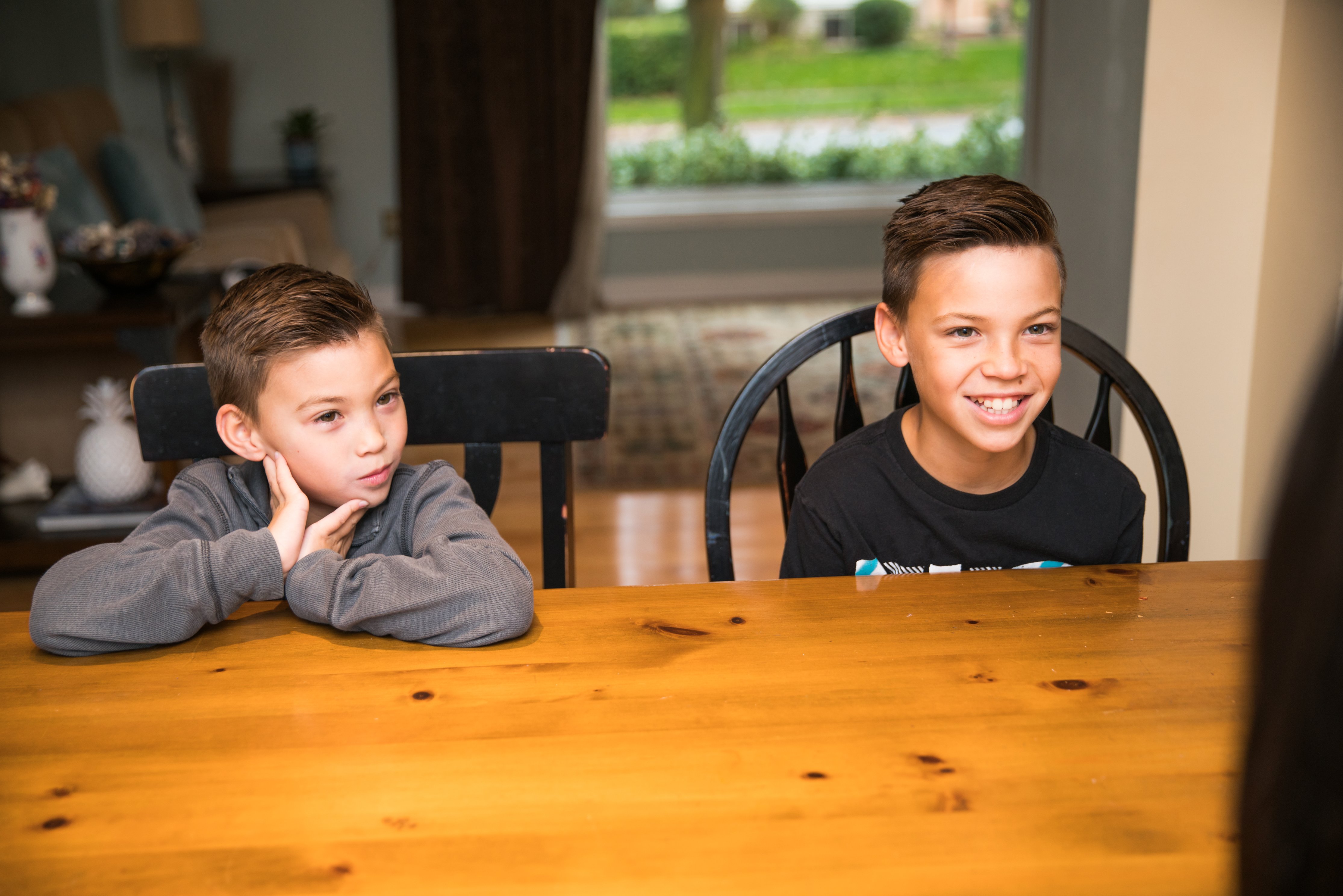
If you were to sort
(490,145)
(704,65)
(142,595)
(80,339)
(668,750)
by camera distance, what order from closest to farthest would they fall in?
1. (668,750)
2. (142,595)
3. (80,339)
4. (490,145)
5. (704,65)

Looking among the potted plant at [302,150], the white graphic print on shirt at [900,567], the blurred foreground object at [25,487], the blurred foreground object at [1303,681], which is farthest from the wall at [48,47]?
the blurred foreground object at [1303,681]

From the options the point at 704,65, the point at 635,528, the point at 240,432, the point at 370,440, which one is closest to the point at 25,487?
the point at 635,528

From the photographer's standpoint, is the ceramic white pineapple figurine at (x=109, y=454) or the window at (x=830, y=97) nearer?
the ceramic white pineapple figurine at (x=109, y=454)

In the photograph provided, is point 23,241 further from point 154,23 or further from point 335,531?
point 154,23

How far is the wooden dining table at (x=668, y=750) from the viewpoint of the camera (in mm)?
562

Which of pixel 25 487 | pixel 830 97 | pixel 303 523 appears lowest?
pixel 25 487

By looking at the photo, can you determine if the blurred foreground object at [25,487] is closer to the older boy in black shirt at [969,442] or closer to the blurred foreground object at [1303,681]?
the older boy in black shirt at [969,442]

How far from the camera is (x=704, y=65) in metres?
5.41

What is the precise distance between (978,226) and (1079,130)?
1443 millimetres

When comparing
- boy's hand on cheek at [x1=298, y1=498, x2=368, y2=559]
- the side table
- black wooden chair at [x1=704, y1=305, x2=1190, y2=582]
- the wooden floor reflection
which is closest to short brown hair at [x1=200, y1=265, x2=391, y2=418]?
boy's hand on cheek at [x1=298, y1=498, x2=368, y2=559]

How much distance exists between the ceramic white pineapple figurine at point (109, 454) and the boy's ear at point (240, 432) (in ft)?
5.60

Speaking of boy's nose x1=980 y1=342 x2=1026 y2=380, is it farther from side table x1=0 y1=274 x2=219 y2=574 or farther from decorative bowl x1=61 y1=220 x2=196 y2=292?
decorative bowl x1=61 y1=220 x2=196 y2=292

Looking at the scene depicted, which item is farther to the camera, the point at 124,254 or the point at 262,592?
the point at 124,254

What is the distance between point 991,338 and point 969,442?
11 centimetres
